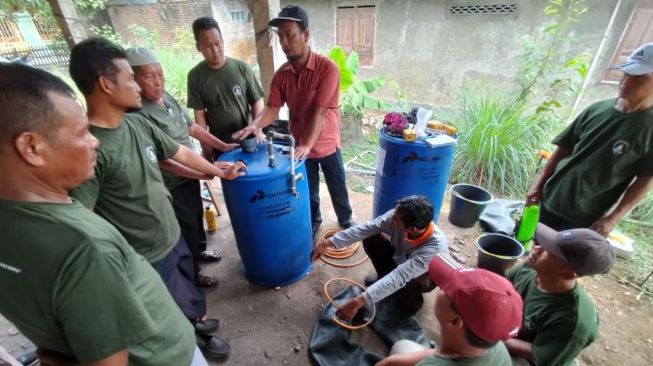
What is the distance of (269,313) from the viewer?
7.49 ft

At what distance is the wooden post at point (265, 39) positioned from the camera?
297cm

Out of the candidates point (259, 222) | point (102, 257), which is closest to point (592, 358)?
point (259, 222)

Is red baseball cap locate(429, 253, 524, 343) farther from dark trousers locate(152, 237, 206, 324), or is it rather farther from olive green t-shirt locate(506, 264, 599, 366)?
dark trousers locate(152, 237, 206, 324)

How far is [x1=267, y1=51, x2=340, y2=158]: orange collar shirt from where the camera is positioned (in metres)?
2.35

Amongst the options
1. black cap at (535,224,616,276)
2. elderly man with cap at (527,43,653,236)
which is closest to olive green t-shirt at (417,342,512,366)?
black cap at (535,224,616,276)

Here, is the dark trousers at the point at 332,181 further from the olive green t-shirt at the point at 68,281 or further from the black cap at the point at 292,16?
the olive green t-shirt at the point at 68,281

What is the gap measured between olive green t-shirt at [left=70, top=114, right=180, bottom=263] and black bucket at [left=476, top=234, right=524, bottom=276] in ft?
7.17

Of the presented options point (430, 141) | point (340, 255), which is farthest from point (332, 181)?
point (430, 141)

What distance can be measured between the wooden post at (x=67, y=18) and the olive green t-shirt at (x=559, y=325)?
5060 millimetres

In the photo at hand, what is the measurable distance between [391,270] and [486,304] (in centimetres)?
143

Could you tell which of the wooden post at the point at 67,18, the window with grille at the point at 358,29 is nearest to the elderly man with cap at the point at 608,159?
the wooden post at the point at 67,18

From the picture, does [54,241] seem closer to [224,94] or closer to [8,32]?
[224,94]

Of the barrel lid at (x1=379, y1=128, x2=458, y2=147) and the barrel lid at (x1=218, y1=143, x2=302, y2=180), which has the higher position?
the barrel lid at (x1=218, y1=143, x2=302, y2=180)

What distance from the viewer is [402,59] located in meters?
7.00
